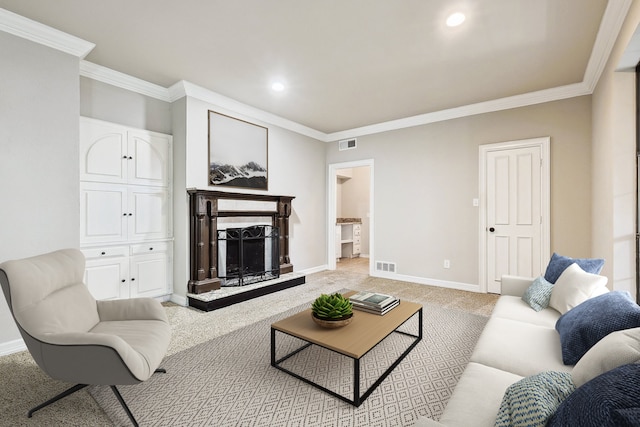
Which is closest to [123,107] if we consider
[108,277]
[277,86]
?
[277,86]

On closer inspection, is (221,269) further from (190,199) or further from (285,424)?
(285,424)

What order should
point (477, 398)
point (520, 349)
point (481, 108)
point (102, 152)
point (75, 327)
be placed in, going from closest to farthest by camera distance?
1. point (477, 398)
2. point (520, 349)
3. point (75, 327)
4. point (102, 152)
5. point (481, 108)

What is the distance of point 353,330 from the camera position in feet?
6.77

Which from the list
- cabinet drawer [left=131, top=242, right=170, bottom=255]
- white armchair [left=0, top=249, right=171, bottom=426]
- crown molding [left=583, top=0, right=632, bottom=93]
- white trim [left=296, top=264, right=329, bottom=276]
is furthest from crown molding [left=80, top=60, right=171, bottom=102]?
crown molding [left=583, top=0, right=632, bottom=93]

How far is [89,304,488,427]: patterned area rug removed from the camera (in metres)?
1.72

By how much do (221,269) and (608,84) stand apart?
4613 mm

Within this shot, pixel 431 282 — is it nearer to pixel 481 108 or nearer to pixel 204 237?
pixel 481 108

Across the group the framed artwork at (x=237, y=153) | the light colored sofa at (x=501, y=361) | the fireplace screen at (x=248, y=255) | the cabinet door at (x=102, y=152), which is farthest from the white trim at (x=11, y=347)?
the light colored sofa at (x=501, y=361)

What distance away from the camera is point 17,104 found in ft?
8.32

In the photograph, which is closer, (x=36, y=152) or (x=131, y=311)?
(x=131, y=311)

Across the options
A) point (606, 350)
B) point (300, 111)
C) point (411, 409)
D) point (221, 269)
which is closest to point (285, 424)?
point (411, 409)

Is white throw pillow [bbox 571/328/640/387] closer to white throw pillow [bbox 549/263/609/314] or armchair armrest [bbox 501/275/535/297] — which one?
white throw pillow [bbox 549/263/609/314]

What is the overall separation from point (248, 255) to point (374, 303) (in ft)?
7.94

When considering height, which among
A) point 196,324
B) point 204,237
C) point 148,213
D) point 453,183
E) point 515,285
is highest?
point 453,183
